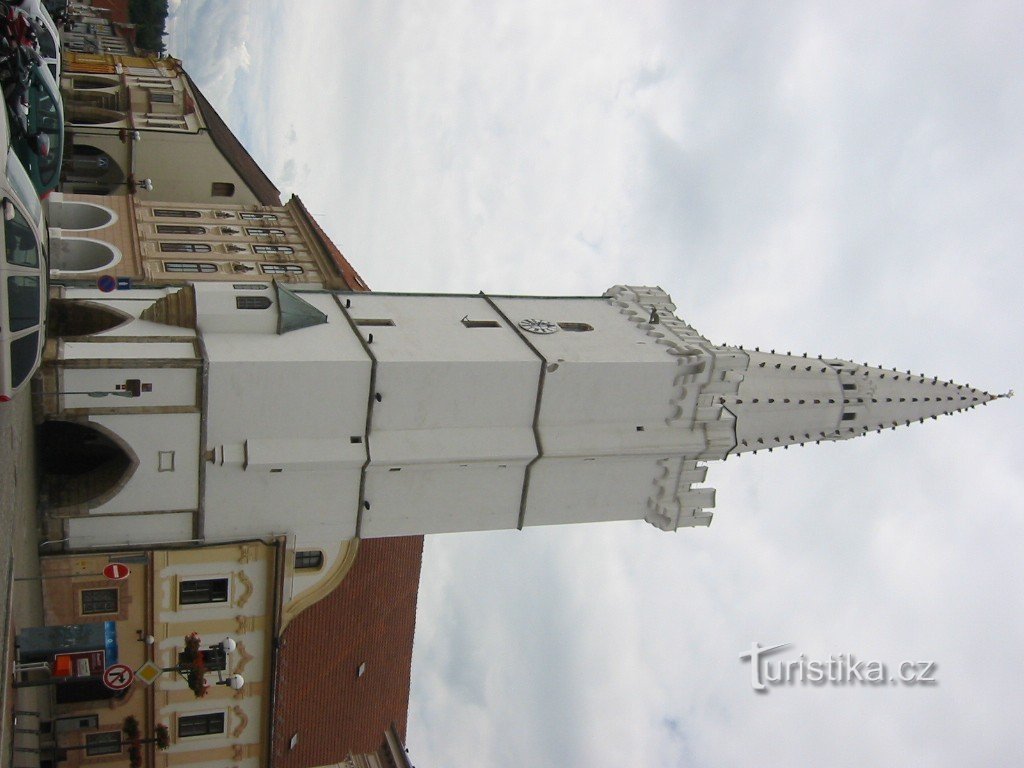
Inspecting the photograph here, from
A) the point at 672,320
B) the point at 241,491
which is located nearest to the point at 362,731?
the point at 241,491

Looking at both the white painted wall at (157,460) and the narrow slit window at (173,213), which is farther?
the narrow slit window at (173,213)

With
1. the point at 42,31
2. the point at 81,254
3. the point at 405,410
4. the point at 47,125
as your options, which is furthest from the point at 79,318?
the point at 81,254

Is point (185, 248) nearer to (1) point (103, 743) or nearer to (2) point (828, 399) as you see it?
(1) point (103, 743)

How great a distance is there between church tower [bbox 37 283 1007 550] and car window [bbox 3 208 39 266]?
3.42 meters

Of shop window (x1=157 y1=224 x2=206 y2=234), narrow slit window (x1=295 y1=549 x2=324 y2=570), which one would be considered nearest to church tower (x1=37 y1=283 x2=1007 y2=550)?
narrow slit window (x1=295 y1=549 x2=324 y2=570)

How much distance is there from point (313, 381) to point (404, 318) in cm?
350

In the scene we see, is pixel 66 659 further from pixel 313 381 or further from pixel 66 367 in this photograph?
pixel 313 381

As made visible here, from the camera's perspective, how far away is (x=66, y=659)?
53.6ft

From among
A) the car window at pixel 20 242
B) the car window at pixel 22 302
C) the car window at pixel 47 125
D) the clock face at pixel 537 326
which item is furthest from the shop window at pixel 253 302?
the clock face at pixel 537 326

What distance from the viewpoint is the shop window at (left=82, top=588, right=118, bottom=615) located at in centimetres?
2048

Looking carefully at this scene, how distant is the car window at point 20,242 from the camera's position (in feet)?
45.3

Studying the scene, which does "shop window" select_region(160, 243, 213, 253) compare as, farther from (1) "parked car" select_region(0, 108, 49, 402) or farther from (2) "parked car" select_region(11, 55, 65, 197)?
(1) "parked car" select_region(0, 108, 49, 402)

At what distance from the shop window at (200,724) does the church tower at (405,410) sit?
20.5 ft

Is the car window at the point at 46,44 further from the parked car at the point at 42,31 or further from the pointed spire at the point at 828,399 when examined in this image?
the pointed spire at the point at 828,399
